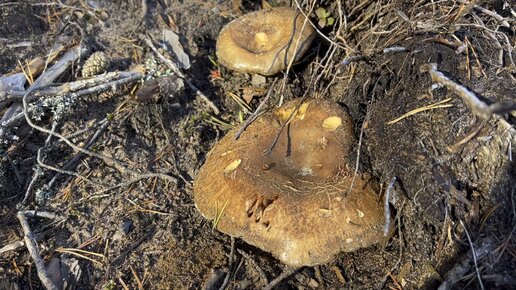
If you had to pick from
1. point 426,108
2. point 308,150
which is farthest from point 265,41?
point 426,108

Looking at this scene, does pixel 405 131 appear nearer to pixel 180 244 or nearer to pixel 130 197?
pixel 180 244

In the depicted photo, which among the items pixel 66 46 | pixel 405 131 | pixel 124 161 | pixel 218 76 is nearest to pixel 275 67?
pixel 218 76

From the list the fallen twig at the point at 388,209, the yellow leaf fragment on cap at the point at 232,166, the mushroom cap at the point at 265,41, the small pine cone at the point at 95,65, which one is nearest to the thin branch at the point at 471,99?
the fallen twig at the point at 388,209

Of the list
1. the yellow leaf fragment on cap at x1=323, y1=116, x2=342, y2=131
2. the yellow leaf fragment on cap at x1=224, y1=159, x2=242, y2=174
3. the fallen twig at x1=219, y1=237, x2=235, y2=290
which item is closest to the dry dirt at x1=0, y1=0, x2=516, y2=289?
the fallen twig at x1=219, y1=237, x2=235, y2=290

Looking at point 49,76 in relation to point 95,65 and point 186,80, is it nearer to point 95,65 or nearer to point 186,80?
point 95,65

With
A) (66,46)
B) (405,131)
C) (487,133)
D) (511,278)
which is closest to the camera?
(511,278)

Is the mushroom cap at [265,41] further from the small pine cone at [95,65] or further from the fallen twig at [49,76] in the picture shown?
the fallen twig at [49,76]
